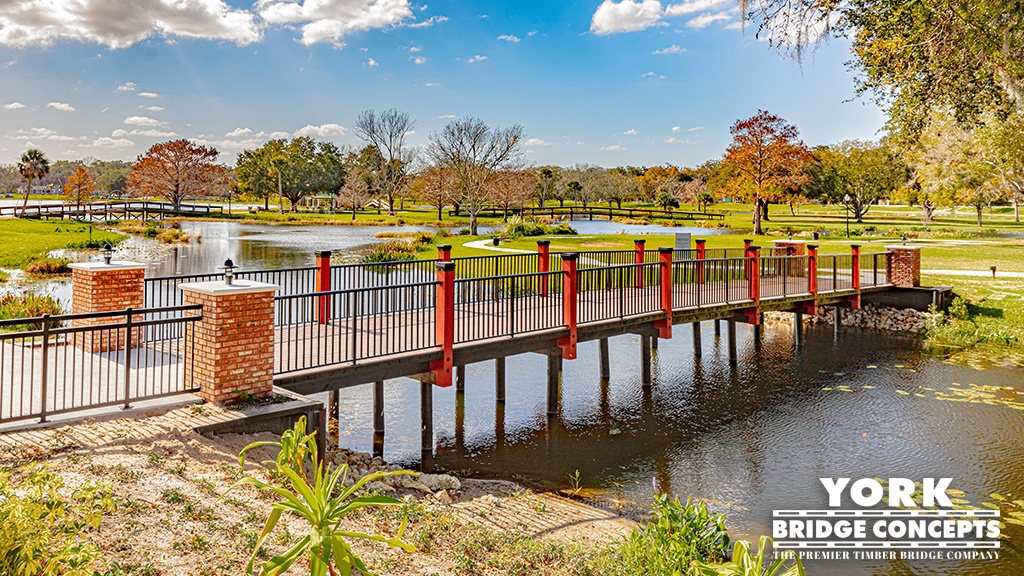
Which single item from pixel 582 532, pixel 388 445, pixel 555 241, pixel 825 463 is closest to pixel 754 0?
pixel 825 463

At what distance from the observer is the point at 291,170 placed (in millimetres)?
94688

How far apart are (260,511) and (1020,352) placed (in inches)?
784

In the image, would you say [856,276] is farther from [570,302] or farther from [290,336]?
[290,336]

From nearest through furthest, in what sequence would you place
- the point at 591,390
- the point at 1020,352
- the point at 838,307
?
the point at 591,390, the point at 1020,352, the point at 838,307

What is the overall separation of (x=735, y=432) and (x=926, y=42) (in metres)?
7.17

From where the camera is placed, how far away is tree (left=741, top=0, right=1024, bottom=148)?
10.3m

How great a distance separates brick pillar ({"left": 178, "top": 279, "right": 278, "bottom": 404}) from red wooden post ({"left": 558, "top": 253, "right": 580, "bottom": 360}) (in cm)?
567

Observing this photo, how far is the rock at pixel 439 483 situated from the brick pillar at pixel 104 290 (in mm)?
4978

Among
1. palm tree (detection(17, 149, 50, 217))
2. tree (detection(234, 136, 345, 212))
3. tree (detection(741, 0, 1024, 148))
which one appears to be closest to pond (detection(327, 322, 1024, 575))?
tree (detection(741, 0, 1024, 148))

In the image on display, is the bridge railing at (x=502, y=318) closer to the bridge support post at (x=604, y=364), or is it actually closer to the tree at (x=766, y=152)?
the bridge support post at (x=604, y=364)

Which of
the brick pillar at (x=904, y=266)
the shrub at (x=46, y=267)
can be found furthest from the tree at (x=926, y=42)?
the shrub at (x=46, y=267)

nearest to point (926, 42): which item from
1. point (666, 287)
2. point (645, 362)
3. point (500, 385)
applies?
point (666, 287)

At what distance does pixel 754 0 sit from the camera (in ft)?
32.7

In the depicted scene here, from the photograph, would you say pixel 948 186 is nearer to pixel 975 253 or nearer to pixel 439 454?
pixel 975 253
